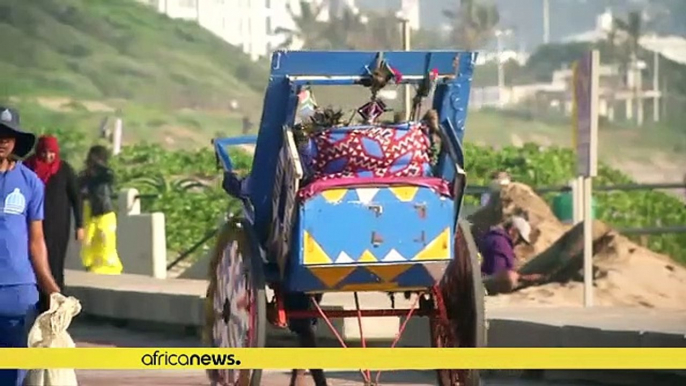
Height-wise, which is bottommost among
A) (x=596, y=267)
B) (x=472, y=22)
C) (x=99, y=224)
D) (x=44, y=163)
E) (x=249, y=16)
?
(x=596, y=267)

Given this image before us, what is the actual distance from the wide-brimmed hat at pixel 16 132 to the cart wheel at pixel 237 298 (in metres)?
1.41

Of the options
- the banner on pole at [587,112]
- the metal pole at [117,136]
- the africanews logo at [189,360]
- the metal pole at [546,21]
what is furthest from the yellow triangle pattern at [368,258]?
the metal pole at [546,21]

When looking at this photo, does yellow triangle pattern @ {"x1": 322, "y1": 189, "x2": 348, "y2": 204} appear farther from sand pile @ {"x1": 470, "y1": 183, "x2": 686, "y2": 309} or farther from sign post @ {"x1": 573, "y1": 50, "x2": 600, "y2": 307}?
sand pile @ {"x1": 470, "y1": 183, "x2": 686, "y2": 309}

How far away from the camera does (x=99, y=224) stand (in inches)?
802

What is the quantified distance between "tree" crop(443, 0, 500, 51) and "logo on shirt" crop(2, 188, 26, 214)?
1158 inches

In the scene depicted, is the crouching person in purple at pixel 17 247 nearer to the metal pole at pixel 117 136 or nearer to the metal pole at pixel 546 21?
the metal pole at pixel 117 136

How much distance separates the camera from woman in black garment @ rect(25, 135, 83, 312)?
12.4 metres

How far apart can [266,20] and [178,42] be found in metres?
4.05

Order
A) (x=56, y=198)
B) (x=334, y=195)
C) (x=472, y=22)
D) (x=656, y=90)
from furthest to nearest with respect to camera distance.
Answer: (x=656, y=90)
(x=472, y=22)
(x=56, y=198)
(x=334, y=195)

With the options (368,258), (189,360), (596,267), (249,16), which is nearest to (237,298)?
(189,360)

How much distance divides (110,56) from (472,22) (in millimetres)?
11534

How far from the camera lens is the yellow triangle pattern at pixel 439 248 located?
30.6ft

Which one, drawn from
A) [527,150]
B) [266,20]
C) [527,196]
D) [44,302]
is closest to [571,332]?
[44,302]

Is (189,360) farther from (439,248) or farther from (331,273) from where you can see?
(439,248)
